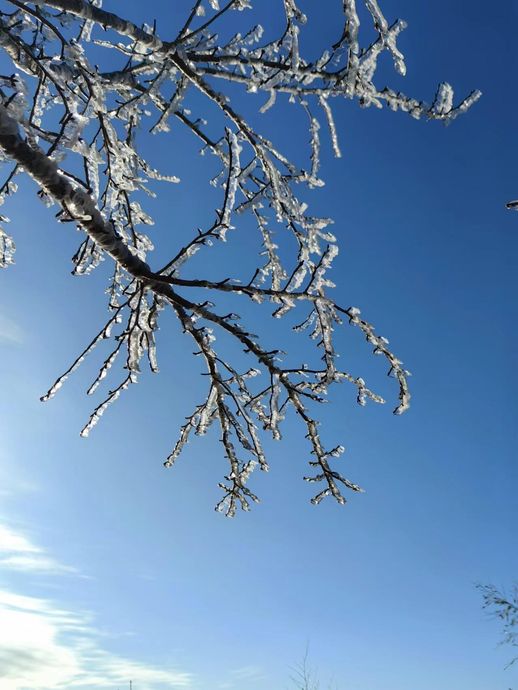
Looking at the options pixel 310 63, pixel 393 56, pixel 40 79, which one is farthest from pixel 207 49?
pixel 393 56

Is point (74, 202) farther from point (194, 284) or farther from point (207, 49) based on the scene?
point (207, 49)

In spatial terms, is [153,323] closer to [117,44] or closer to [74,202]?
[74,202]

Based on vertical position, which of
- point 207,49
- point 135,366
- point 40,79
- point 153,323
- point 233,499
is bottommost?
point 233,499

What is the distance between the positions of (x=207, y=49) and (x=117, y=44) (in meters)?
0.77

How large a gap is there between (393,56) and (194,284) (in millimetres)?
1429

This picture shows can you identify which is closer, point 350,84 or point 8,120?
point 8,120

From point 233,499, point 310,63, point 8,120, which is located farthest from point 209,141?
point 233,499

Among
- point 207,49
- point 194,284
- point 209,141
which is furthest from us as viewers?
point 209,141

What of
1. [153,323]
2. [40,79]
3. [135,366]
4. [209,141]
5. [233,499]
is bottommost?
[233,499]

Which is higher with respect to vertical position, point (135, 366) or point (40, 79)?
point (40, 79)

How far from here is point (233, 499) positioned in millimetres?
3934

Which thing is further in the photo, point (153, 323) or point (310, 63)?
point (153, 323)

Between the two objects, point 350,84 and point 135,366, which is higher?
point 350,84

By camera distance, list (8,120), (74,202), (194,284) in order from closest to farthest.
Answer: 1. (8,120)
2. (74,202)
3. (194,284)
